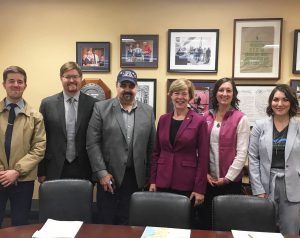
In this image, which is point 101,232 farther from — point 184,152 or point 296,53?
point 296,53

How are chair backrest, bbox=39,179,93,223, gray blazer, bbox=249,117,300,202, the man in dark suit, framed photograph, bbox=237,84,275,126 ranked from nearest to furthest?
chair backrest, bbox=39,179,93,223 < gray blazer, bbox=249,117,300,202 < the man in dark suit < framed photograph, bbox=237,84,275,126

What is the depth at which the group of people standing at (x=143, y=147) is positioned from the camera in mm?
2410

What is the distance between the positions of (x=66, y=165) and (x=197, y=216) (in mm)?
1122

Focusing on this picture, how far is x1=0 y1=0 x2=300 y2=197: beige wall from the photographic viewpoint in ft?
11.0

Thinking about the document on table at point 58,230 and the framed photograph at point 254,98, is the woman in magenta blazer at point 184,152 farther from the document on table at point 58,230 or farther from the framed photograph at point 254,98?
the framed photograph at point 254,98

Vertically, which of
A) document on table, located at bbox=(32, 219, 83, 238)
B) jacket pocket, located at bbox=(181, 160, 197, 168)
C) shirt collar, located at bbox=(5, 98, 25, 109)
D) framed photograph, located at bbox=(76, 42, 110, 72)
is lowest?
document on table, located at bbox=(32, 219, 83, 238)

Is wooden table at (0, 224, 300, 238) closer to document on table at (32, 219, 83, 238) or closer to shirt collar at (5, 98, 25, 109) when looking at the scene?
document on table at (32, 219, 83, 238)

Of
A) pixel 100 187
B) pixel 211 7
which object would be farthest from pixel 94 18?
pixel 100 187

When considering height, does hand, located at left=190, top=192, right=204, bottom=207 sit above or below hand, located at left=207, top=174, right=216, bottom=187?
below

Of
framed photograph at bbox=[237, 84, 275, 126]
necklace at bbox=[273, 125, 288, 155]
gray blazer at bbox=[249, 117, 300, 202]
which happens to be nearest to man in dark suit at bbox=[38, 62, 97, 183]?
gray blazer at bbox=[249, 117, 300, 202]

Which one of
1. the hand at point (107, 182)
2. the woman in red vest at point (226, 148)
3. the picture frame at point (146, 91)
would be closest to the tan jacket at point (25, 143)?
the hand at point (107, 182)

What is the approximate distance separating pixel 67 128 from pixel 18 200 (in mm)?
649

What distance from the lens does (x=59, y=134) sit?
270 centimetres

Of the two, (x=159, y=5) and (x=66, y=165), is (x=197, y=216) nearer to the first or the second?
(x=66, y=165)
